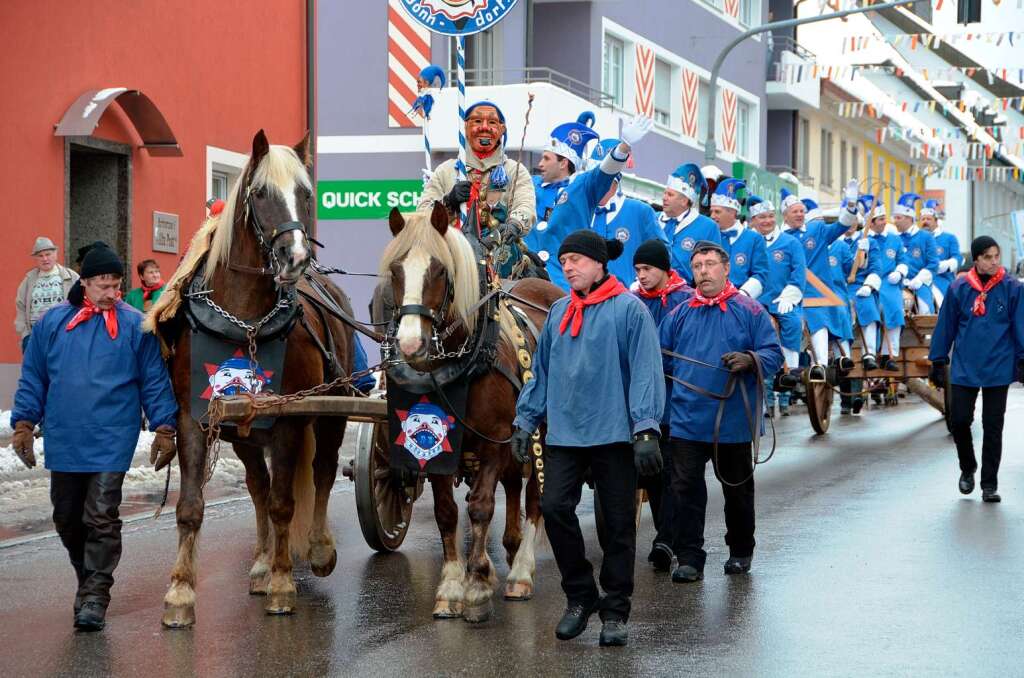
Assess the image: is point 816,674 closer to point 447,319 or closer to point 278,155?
point 447,319

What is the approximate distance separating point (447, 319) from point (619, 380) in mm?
958

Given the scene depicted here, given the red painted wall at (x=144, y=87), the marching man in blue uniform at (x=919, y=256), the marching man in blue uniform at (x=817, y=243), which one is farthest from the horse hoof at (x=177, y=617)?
the marching man in blue uniform at (x=919, y=256)

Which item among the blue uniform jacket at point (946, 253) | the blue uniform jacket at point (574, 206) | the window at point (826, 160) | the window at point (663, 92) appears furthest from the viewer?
the window at point (826, 160)

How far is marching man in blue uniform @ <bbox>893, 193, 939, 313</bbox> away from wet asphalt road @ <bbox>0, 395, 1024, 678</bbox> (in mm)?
9314

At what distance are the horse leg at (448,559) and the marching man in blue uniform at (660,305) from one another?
1529 mm

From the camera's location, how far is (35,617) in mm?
7680

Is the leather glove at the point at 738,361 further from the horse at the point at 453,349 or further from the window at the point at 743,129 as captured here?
the window at the point at 743,129

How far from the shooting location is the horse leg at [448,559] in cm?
762

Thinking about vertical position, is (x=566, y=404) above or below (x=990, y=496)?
above

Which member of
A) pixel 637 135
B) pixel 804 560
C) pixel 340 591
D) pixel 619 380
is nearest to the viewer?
pixel 619 380

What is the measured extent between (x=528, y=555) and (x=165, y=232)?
1186cm

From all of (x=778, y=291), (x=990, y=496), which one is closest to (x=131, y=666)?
(x=990, y=496)

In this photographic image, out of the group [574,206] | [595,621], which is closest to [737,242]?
[574,206]

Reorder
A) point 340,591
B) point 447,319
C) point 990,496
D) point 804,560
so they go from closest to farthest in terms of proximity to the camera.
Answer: point 447,319, point 340,591, point 804,560, point 990,496
